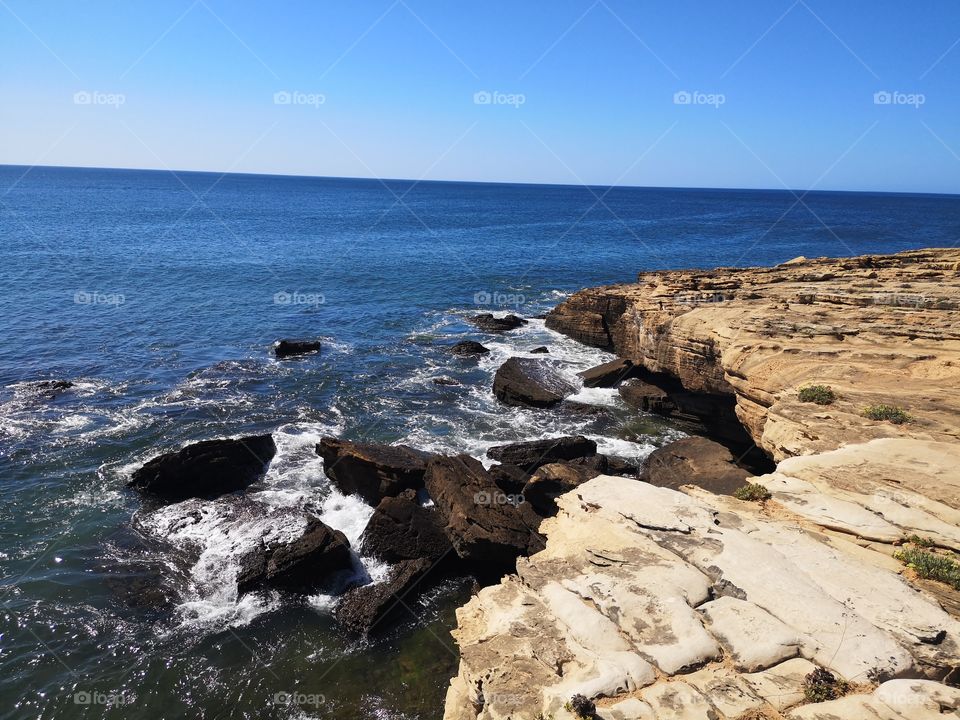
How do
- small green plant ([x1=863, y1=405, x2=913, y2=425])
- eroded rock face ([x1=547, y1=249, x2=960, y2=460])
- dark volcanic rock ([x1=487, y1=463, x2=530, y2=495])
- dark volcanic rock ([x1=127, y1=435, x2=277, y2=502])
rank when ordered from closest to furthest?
small green plant ([x1=863, y1=405, x2=913, y2=425]), eroded rock face ([x1=547, y1=249, x2=960, y2=460]), dark volcanic rock ([x1=487, y1=463, x2=530, y2=495]), dark volcanic rock ([x1=127, y1=435, x2=277, y2=502])

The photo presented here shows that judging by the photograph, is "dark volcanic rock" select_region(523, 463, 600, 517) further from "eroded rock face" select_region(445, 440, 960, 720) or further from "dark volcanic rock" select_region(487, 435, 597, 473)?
"eroded rock face" select_region(445, 440, 960, 720)

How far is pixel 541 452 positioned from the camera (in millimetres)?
22031

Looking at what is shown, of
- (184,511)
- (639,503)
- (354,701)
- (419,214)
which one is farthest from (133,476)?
(419,214)

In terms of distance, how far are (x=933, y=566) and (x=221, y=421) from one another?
26.0 meters

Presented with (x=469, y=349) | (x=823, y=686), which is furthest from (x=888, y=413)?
(x=469, y=349)

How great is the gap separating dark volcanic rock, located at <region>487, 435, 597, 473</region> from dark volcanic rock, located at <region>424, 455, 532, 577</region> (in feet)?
8.06

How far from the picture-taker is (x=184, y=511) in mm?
19469

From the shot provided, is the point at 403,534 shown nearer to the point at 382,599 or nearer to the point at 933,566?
the point at 382,599

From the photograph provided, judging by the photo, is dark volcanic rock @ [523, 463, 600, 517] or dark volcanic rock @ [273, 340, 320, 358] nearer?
dark volcanic rock @ [523, 463, 600, 517]

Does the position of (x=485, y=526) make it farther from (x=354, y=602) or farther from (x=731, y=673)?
(x=731, y=673)

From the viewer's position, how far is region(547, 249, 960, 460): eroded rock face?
15984 millimetres

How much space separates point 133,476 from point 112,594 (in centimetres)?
566

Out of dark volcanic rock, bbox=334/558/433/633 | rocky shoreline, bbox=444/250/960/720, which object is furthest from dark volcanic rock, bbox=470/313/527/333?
dark volcanic rock, bbox=334/558/433/633

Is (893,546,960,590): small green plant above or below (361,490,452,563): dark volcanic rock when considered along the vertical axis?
above
